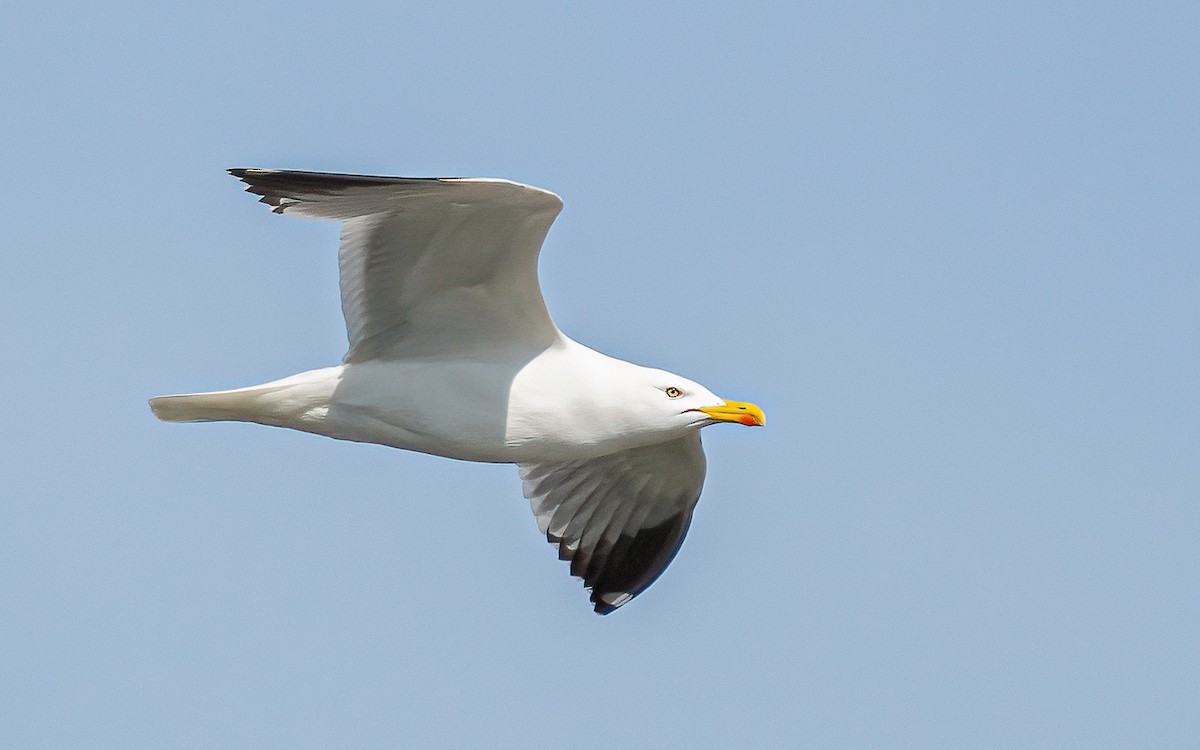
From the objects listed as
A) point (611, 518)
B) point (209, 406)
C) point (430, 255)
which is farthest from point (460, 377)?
point (611, 518)

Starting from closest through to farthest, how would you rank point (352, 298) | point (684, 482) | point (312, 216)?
point (312, 216)
point (352, 298)
point (684, 482)

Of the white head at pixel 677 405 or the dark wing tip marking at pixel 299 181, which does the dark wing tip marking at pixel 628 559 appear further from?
the dark wing tip marking at pixel 299 181

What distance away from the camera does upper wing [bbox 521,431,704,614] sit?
565 inches

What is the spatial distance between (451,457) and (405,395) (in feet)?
1.74

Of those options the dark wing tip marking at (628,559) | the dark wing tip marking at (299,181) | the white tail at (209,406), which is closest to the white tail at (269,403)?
the white tail at (209,406)

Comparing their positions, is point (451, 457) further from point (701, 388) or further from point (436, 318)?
point (701, 388)

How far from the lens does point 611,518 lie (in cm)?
1456

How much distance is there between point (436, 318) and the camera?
40.0 feet

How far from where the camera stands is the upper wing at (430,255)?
1105cm

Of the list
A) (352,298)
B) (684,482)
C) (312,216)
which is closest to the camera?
(312,216)

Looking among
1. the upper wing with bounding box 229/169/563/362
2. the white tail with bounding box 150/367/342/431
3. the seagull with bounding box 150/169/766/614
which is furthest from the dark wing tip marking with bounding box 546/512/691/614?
the white tail with bounding box 150/367/342/431

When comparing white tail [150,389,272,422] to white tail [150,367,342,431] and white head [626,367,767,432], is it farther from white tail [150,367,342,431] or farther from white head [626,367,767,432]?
white head [626,367,767,432]

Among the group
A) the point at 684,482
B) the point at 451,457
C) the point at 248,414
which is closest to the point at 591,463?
the point at 684,482

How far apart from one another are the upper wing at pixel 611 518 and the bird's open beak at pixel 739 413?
224cm
